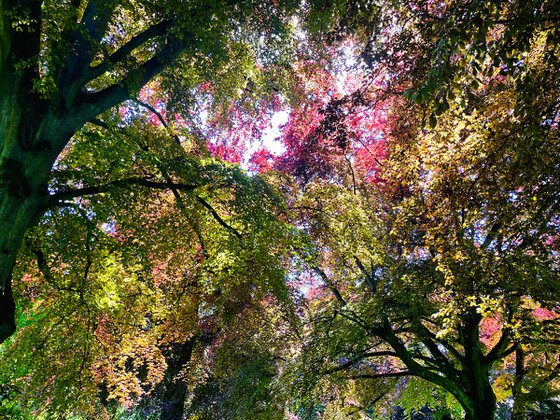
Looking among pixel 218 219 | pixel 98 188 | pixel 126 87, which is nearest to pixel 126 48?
pixel 126 87

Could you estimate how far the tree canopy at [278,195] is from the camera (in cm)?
334

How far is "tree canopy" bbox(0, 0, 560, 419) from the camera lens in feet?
11.0

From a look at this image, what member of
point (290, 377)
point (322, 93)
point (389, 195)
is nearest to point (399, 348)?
point (290, 377)

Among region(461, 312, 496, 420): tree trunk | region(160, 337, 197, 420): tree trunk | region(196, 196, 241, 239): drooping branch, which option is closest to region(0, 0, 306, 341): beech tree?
region(196, 196, 241, 239): drooping branch

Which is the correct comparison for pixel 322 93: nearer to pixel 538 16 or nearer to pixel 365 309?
pixel 365 309

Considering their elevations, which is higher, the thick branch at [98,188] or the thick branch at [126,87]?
the thick branch at [126,87]

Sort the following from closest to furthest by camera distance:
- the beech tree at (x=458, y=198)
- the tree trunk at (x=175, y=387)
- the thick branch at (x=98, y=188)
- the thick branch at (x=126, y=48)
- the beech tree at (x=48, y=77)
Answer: the beech tree at (x=458, y=198) → the beech tree at (x=48, y=77) → the thick branch at (x=126, y=48) → the thick branch at (x=98, y=188) → the tree trunk at (x=175, y=387)

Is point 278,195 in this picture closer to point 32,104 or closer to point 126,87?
point 126,87

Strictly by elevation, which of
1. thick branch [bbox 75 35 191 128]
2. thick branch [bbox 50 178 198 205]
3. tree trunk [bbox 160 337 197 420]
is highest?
thick branch [bbox 75 35 191 128]

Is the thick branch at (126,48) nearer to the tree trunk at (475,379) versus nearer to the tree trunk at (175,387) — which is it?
the tree trunk at (475,379)

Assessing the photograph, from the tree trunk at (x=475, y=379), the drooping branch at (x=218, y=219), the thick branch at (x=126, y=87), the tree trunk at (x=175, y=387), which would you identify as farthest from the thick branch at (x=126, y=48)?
the tree trunk at (x=175, y=387)

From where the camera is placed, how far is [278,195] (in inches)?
237

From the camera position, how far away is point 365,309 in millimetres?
5809

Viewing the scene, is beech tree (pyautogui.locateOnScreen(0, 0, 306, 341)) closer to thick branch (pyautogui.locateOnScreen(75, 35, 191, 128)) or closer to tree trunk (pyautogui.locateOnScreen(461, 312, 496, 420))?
thick branch (pyautogui.locateOnScreen(75, 35, 191, 128))
